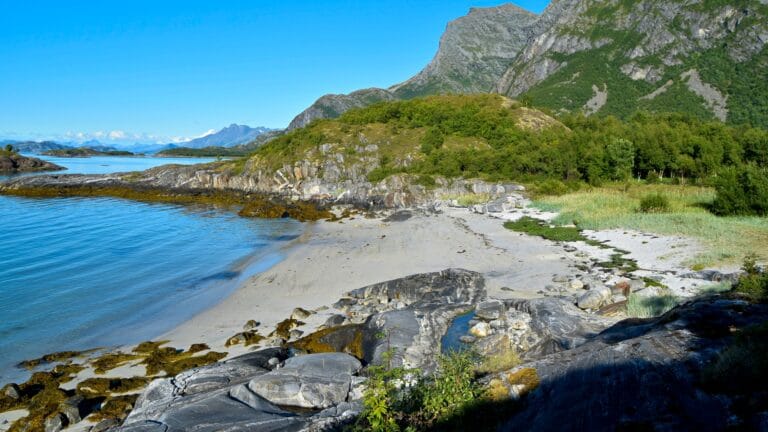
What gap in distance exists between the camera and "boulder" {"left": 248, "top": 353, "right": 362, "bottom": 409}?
29.0 feet

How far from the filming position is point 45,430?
31.8 ft

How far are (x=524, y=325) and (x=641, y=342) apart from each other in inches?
202

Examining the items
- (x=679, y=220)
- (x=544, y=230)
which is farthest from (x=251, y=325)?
(x=679, y=220)

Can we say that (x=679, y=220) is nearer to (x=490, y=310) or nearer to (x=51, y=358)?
(x=490, y=310)

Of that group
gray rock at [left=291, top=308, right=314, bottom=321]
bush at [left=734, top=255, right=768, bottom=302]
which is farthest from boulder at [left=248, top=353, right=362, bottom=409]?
bush at [left=734, top=255, right=768, bottom=302]

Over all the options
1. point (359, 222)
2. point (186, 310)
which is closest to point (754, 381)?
point (186, 310)

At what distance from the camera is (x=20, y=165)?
110 metres

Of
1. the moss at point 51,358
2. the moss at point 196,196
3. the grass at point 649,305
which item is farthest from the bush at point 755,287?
the moss at point 196,196

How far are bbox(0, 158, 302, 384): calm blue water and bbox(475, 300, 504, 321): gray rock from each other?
12.4m

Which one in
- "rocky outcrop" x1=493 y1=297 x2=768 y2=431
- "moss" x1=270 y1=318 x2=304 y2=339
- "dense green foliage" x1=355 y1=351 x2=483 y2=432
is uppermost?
"rocky outcrop" x1=493 y1=297 x2=768 y2=431

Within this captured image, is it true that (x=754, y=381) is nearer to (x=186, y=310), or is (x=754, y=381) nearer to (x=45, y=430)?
(x=45, y=430)

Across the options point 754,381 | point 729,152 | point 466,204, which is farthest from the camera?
point 729,152

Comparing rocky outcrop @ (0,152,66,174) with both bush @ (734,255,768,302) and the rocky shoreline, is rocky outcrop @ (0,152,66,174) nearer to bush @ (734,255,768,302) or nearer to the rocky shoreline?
the rocky shoreline

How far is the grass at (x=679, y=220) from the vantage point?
17172 mm
